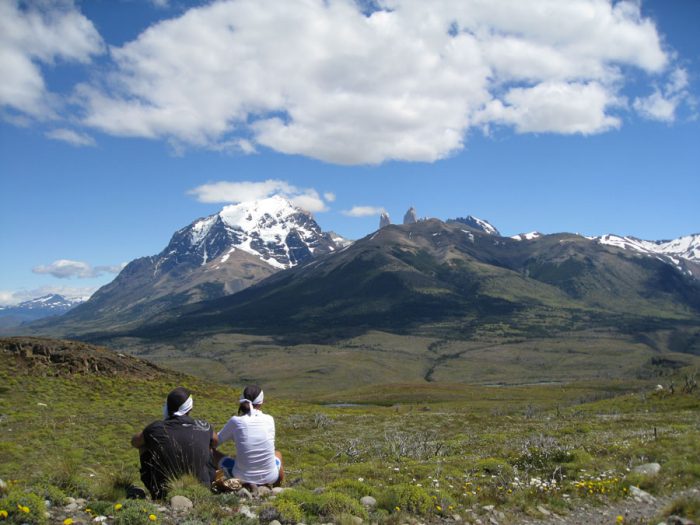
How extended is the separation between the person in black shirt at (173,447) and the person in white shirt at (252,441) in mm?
829

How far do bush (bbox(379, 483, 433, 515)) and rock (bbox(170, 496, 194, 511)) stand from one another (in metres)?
4.88

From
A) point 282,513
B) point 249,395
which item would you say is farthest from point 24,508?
point 249,395

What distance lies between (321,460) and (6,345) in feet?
160

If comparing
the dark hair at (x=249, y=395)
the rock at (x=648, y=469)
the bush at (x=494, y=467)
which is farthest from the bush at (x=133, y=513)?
the rock at (x=648, y=469)

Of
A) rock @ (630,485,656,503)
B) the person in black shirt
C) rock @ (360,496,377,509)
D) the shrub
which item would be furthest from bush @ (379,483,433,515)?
rock @ (630,485,656,503)

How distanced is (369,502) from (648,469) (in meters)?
10.4

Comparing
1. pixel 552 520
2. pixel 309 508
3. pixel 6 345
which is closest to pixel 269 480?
pixel 309 508

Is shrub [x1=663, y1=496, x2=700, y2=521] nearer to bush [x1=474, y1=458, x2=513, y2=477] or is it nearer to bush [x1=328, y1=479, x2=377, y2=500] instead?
bush [x1=474, y1=458, x2=513, y2=477]

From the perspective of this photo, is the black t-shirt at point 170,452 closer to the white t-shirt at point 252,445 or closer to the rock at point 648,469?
the white t-shirt at point 252,445

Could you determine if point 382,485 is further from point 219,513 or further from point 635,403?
point 635,403

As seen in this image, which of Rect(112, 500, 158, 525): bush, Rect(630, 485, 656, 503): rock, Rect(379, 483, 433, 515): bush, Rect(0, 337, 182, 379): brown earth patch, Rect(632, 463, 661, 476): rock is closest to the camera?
Rect(112, 500, 158, 525): bush

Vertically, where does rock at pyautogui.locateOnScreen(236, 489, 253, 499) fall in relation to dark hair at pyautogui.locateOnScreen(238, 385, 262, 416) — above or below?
below

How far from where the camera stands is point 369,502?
44.9ft

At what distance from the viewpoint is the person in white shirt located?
44.4ft
